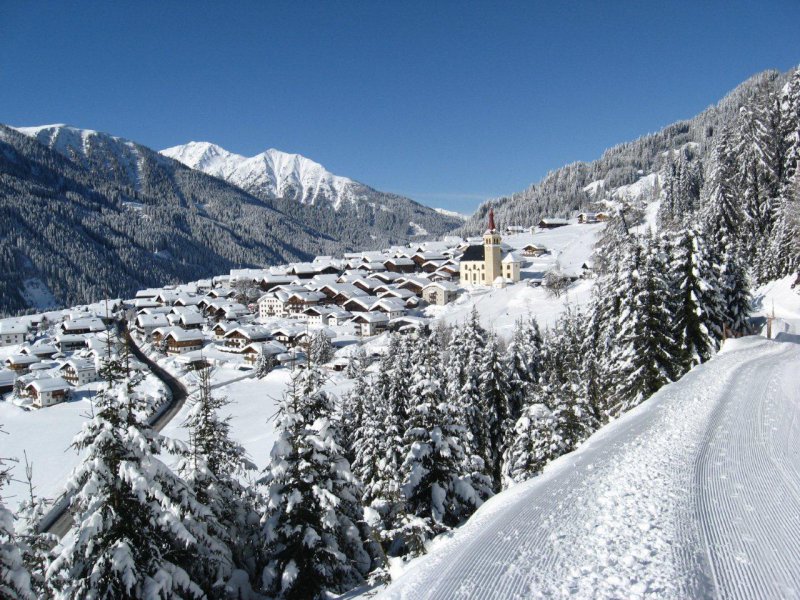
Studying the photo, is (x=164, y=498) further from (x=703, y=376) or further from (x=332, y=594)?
(x=703, y=376)

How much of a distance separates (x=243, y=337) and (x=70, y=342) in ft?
136

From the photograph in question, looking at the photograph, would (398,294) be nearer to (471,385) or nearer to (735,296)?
(735,296)

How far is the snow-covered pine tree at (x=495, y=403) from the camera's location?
27.6m

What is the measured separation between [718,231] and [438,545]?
44976 millimetres

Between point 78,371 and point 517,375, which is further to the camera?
point 78,371

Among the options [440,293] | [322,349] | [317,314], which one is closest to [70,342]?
[317,314]

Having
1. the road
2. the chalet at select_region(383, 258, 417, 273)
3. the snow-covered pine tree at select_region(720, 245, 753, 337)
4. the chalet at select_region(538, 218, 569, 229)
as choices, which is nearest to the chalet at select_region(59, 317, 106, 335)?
the road

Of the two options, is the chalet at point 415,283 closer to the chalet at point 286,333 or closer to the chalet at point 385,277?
the chalet at point 385,277

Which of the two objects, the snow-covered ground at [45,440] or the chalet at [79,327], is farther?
the chalet at [79,327]

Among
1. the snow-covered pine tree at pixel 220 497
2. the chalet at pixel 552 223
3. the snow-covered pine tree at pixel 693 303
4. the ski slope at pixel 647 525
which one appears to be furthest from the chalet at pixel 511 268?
the chalet at pixel 552 223

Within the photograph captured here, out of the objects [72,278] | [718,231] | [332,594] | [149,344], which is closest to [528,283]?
[718,231]

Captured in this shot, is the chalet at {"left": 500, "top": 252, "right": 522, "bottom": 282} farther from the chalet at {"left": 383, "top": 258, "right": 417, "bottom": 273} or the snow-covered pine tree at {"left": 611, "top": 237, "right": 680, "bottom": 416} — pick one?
the snow-covered pine tree at {"left": 611, "top": 237, "right": 680, "bottom": 416}

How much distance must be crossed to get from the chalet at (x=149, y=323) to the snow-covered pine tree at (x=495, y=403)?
77.4 metres

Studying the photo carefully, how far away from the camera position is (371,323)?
76.4 metres
